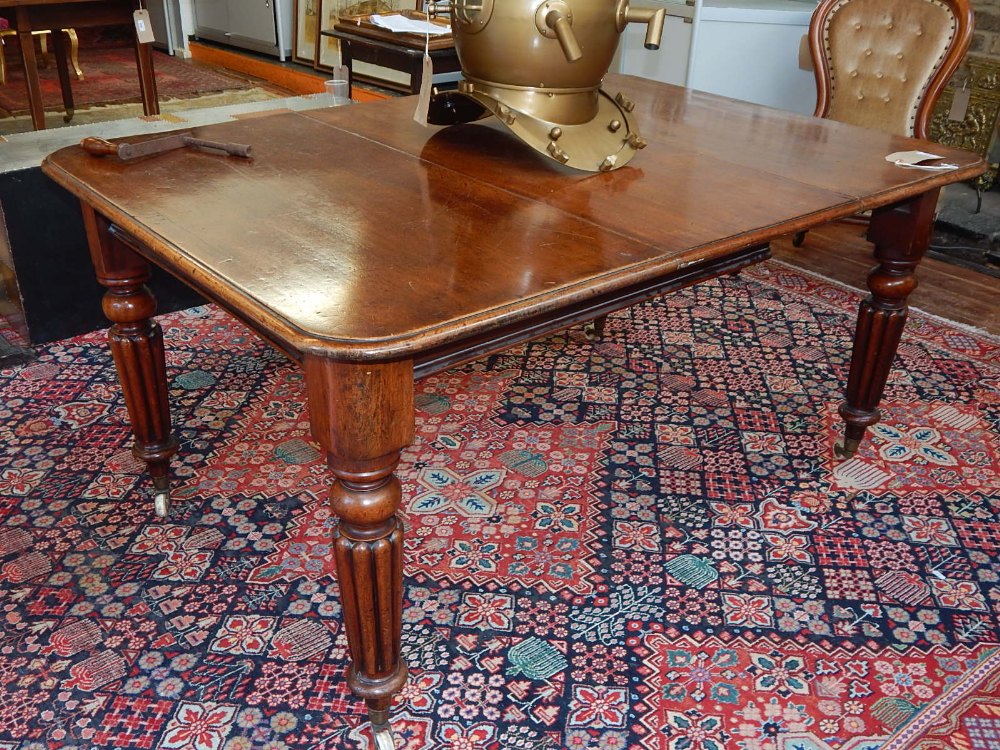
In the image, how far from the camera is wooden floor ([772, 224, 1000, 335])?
3.20 metres

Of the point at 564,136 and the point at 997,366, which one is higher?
the point at 564,136

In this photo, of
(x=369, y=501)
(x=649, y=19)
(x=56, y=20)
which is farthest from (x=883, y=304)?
(x=56, y=20)

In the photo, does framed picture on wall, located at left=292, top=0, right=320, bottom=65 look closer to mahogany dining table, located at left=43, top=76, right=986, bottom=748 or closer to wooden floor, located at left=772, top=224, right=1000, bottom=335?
wooden floor, located at left=772, top=224, right=1000, bottom=335

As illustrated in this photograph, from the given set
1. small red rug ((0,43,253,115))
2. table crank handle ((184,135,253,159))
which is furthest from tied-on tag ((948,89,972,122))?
small red rug ((0,43,253,115))

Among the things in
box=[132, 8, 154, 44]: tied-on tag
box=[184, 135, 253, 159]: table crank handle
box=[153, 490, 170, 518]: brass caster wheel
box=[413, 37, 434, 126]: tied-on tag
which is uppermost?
box=[413, 37, 434, 126]: tied-on tag

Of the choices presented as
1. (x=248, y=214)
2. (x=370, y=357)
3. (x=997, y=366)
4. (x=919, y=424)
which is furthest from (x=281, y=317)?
(x=997, y=366)

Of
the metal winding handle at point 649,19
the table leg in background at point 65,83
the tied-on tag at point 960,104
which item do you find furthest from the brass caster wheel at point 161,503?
the table leg in background at point 65,83

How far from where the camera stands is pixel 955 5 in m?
3.07

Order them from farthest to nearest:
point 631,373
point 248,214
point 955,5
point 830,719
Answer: point 955,5, point 631,373, point 830,719, point 248,214

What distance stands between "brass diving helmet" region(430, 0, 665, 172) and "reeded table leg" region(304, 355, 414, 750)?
706 mm

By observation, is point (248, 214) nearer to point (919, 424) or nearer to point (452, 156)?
point (452, 156)

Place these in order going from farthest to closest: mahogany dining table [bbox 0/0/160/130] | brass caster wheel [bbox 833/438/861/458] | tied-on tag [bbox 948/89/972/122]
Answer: mahogany dining table [bbox 0/0/160/130] → tied-on tag [bbox 948/89/972/122] → brass caster wheel [bbox 833/438/861/458]

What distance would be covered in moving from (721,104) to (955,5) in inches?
52.4

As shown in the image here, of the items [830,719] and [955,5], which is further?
[955,5]
